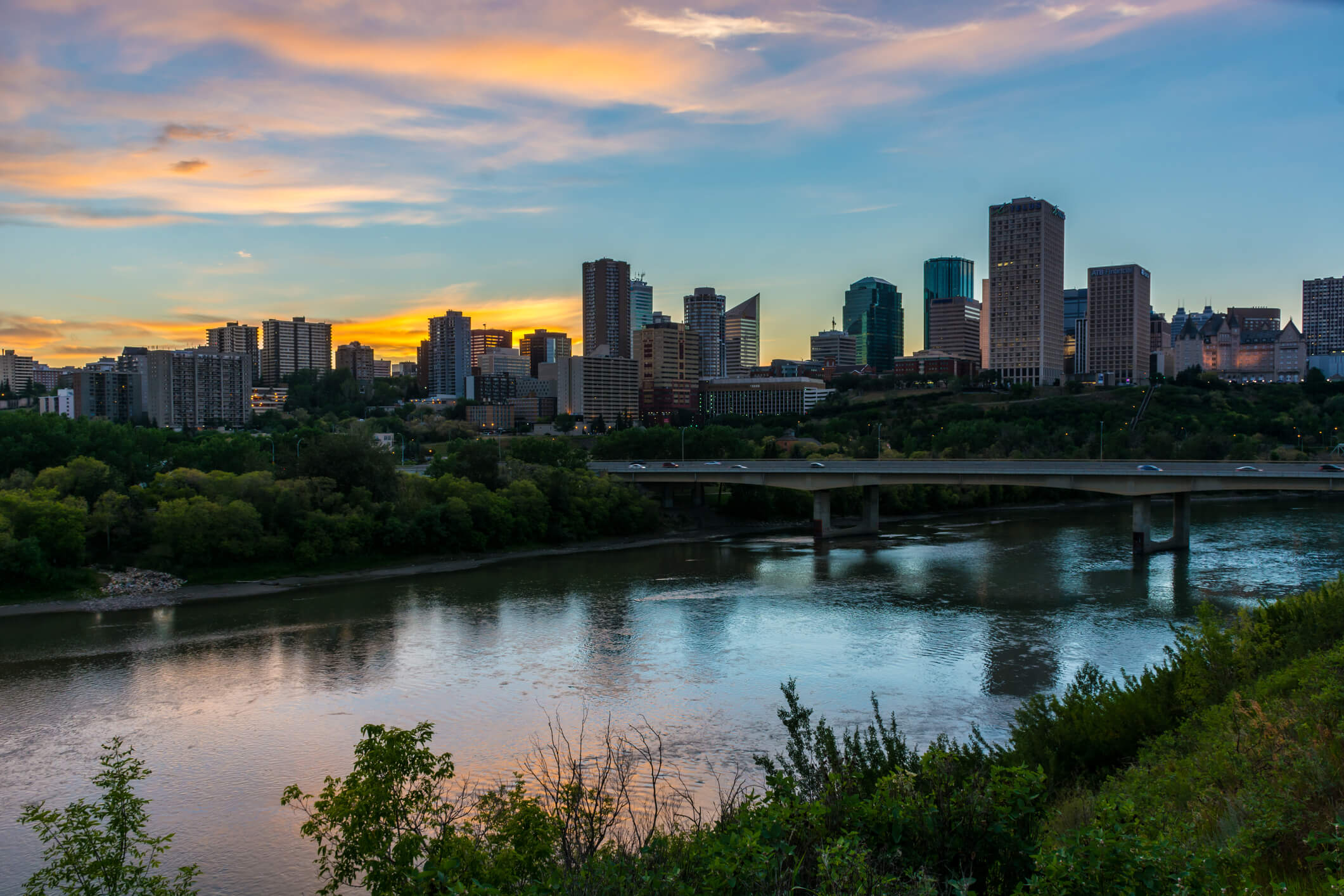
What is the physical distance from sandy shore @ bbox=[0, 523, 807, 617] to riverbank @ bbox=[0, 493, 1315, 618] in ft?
0.08

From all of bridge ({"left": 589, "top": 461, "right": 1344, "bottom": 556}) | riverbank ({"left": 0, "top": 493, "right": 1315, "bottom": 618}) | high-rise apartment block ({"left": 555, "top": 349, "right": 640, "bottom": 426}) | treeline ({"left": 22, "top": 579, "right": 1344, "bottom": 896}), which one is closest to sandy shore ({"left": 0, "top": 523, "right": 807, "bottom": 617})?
riverbank ({"left": 0, "top": 493, "right": 1315, "bottom": 618})

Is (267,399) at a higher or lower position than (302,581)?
higher

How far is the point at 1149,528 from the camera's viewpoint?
52281 millimetres

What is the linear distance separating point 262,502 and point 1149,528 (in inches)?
1806

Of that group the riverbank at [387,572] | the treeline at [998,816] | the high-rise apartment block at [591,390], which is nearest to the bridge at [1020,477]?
the riverbank at [387,572]

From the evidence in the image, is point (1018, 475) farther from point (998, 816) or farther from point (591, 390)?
point (591, 390)

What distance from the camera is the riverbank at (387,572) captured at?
39.2 meters

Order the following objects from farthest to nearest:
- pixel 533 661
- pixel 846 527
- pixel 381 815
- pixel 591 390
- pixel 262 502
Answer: pixel 591 390 → pixel 846 527 → pixel 262 502 → pixel 533 661 → pixel 381 815

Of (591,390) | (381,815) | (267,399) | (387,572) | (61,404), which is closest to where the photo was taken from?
(381,815)

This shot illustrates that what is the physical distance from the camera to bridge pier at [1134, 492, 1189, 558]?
51.3 meters

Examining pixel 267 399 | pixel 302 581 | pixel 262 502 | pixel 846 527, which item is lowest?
pixel 846 527

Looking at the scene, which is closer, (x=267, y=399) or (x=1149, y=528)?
(x=1149, y=528)

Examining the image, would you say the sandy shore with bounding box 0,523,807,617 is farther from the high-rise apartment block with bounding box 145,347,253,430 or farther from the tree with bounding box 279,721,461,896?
the high-rise apartment block with bounding box 145,347,253,430

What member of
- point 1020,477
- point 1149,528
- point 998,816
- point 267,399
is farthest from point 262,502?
point 267,399
